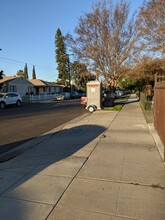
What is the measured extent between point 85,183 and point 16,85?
152 ft

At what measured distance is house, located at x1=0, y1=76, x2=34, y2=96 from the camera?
4538 centimetres

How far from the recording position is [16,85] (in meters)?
48.5

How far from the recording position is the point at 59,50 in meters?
84.8

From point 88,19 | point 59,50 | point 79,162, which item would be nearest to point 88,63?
point 88,19

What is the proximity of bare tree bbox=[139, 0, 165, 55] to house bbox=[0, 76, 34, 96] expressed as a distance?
29.1m

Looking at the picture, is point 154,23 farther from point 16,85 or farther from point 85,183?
point 16,85

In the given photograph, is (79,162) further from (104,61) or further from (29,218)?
(104,61)

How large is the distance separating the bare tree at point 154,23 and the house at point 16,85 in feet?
95.3

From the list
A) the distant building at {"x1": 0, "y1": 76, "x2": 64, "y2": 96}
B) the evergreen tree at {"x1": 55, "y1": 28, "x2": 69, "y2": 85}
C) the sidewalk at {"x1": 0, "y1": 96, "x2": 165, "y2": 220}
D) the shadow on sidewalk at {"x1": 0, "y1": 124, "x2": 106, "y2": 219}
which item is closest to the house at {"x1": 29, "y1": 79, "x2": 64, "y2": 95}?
the distant building at {"x1": 0, "y1": 76, "x2": 64, "y2": 96}

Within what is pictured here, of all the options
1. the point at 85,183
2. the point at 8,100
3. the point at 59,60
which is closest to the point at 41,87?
the point at 59,60

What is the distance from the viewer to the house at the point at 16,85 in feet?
149

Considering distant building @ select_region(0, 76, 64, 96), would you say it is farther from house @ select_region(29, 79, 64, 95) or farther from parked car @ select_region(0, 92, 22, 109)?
parked car @ select_region(0, 92, 22, 109)

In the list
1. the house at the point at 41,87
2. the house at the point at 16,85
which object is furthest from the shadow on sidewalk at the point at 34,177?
the house at the point at 41,87

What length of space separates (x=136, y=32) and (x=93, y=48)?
4422 millimetres
